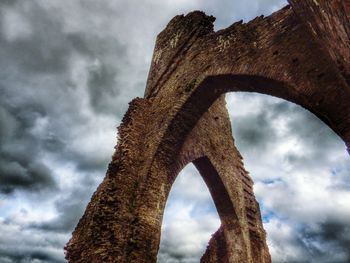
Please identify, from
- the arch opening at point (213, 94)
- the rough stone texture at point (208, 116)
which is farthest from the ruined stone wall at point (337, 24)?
the arch opening at point (213, 94)

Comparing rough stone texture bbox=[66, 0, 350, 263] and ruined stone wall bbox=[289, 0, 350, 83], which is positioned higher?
rough stone texture bbox=[66, 0, 350, 263]

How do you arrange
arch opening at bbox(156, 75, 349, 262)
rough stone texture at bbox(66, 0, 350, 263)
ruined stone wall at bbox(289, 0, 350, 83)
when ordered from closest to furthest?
ruined stone wall at bbox(289, 0, 350, 83)
rough stone texture at bbox(66, 0, 350, 263)
arch opening at bbox(156, 75, 349, 262)

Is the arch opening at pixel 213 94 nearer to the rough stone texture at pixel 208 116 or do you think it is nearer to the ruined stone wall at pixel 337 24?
the rough stone texture at pixel 208 116

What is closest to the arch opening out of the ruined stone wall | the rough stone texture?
the rough stone texture

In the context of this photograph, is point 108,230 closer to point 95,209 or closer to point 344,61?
point 95,209

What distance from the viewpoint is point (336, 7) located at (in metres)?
2.01

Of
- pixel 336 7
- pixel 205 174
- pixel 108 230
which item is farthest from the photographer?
pixel 205 174

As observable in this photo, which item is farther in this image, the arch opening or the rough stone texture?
the arch opening

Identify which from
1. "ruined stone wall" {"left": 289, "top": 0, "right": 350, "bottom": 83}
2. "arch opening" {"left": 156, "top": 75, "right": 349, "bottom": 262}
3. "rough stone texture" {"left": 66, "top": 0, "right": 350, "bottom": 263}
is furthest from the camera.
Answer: "arch opening" {"left": 156, "top": 75, "right": 349, "bottom": 262}

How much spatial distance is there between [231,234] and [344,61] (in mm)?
6704

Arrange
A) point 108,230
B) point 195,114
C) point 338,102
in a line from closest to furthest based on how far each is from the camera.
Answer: point 338,102 → point 108,230 → point 195,114

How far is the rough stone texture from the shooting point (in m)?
4.07

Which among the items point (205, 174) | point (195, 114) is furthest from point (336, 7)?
point (205, 174)

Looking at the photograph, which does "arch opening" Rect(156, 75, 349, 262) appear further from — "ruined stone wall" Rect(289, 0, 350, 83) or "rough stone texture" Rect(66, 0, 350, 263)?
"ruined stone wall" Rect(289, 0, 350, 83)
